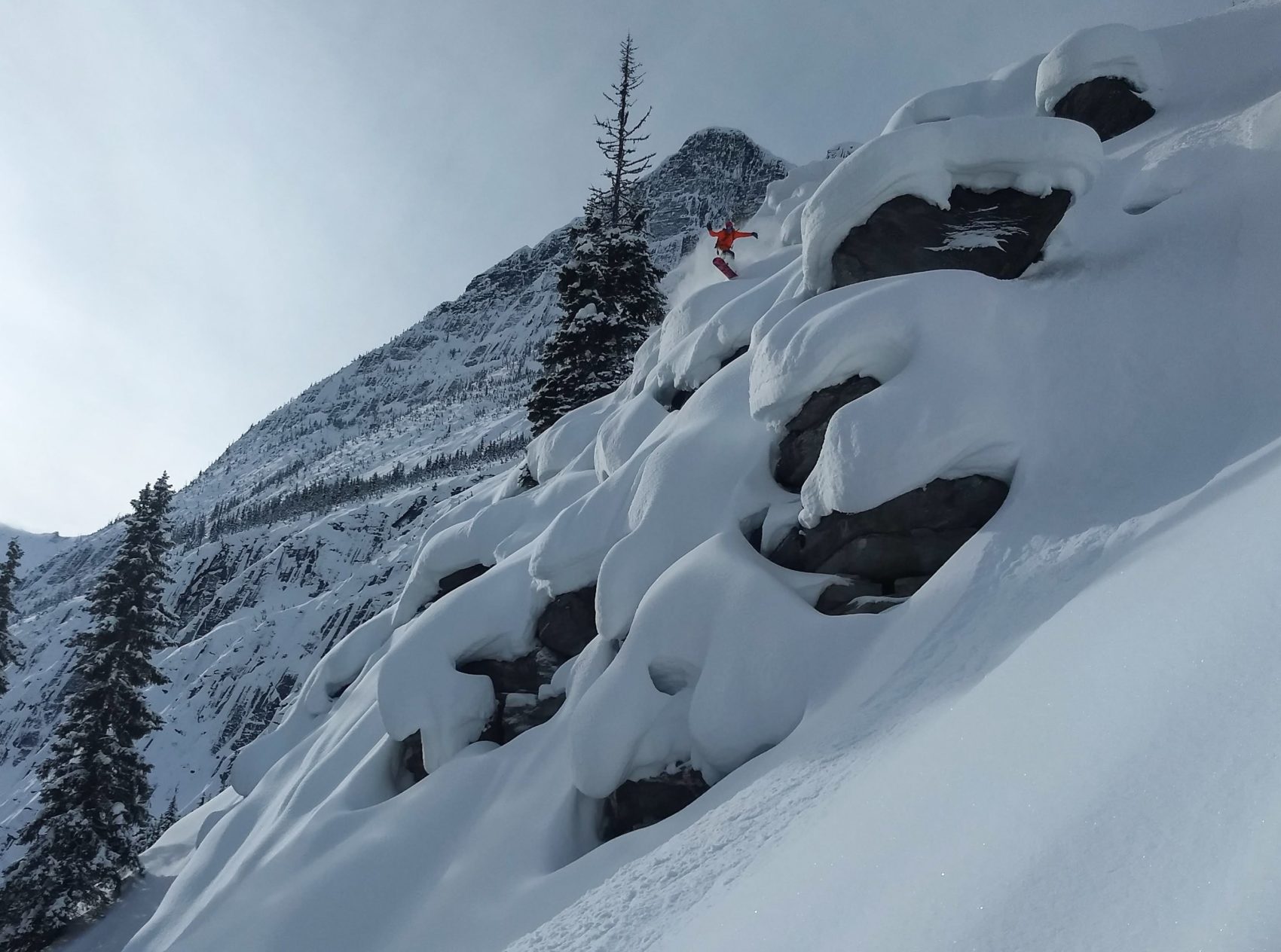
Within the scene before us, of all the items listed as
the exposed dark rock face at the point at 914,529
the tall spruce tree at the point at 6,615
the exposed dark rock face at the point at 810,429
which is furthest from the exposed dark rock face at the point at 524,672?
the tall spruce tree at the point at 6,615

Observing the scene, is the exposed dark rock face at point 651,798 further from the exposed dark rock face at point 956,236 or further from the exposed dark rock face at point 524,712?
the exposed dark rock face at point 956,236

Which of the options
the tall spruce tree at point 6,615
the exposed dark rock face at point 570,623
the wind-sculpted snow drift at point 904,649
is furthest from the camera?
the tall spruce tree at point 6,615

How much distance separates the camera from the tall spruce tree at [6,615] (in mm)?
22344

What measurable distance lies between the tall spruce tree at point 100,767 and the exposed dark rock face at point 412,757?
12.5 meters

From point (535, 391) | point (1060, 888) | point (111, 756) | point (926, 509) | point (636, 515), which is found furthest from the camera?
point (535, 391)

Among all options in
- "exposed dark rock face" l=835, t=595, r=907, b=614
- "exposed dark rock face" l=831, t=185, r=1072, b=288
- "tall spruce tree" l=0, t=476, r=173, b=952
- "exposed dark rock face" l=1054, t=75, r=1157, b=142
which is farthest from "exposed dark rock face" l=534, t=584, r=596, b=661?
"tall spruce tree" l=0, t=476, r=173, b=952

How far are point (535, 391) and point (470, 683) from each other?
16.1m

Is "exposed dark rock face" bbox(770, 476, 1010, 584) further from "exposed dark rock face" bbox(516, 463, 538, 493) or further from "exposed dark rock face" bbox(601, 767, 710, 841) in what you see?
"exposed dark rock face" bbox(516, 463, 538, 493)

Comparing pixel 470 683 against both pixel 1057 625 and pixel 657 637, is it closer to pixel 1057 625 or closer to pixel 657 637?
pixel 657 637

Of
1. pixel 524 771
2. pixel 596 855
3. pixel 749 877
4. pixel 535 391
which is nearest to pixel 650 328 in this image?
pixel 535 391

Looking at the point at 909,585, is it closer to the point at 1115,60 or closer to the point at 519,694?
the point at 519,694

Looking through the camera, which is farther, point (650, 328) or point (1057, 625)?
point (650, 328)

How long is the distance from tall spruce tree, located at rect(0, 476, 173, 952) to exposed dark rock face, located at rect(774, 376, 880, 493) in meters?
19.5

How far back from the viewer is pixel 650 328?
87.5 ft
